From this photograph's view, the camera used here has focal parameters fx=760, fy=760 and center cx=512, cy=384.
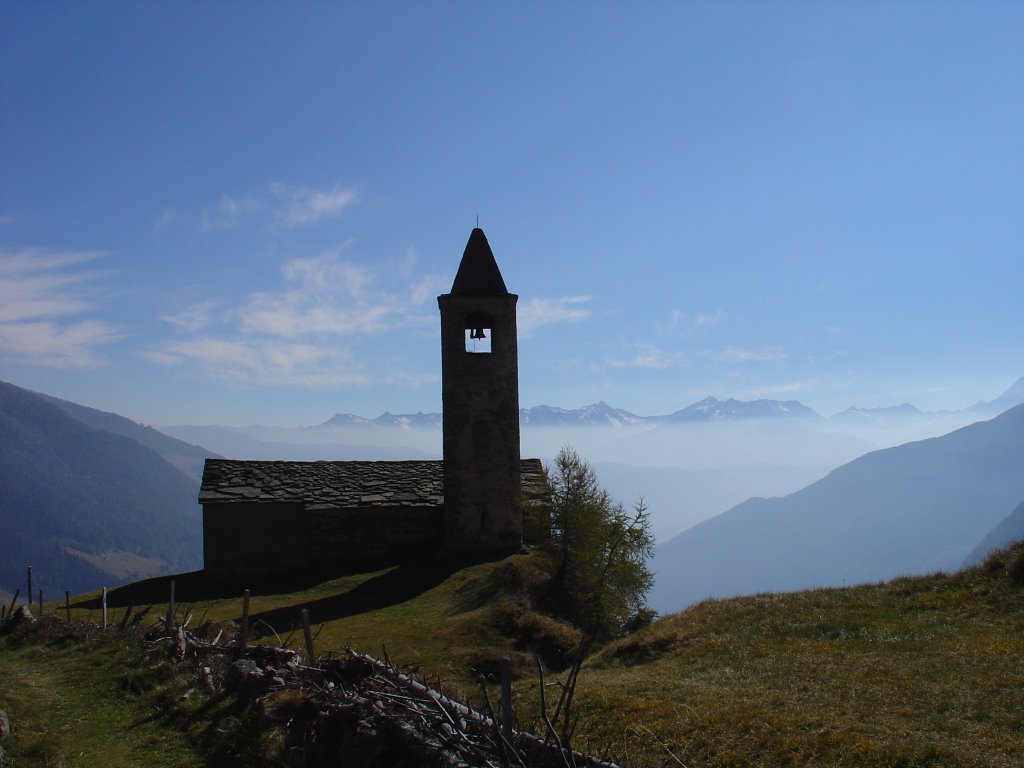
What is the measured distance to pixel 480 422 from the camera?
1101 inches

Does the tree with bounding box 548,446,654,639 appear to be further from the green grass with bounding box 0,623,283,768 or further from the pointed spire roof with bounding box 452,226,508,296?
the green grass with bounding box 0,623,283,768

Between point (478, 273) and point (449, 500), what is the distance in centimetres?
861

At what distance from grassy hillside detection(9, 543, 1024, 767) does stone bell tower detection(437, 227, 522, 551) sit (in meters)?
3.06

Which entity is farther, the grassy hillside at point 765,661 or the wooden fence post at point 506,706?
the grassy hillside at point 765,661

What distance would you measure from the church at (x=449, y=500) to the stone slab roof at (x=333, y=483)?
0.10 metres

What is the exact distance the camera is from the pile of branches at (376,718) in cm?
724

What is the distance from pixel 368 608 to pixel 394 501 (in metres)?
7.40

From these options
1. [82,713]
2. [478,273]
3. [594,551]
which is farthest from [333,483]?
[82,713]

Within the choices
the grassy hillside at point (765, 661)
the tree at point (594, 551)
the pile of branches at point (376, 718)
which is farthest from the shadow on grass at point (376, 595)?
the pile of branches at point (376, 718)

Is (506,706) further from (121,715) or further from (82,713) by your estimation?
(82,713)

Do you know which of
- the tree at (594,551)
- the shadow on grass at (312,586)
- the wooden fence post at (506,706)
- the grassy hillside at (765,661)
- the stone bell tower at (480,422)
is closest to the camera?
the wooden fence post at (506,706)

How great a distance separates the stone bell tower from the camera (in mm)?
27703

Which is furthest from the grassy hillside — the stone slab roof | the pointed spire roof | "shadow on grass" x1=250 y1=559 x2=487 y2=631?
the pointed spire roof

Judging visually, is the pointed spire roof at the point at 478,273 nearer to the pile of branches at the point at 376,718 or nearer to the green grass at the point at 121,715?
the green grass at the point at 121,715
